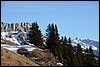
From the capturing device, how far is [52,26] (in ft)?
238

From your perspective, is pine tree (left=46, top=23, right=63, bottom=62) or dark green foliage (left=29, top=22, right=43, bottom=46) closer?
pine tree (left=46, top=23, right=63, bottom=62)

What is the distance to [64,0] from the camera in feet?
42.7

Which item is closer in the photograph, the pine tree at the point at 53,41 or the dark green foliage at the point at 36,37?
the pine tree at the point at 53,41

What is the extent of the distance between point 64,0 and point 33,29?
58432mm

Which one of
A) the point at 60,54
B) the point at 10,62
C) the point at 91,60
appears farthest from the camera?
the point at 91,60

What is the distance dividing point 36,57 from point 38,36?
1961 centimetres

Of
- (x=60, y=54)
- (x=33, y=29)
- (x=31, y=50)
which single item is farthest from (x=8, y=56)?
(x=33, y=29)

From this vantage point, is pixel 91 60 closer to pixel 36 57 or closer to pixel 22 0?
pixel 36 57

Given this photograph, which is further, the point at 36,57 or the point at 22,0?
the point at 36,57

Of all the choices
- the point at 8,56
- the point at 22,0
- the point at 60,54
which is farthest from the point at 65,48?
the point at 22,0

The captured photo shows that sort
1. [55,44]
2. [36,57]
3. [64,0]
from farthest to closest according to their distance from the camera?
[55,44]
[36,57]
[64,0]

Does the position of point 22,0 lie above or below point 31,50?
above

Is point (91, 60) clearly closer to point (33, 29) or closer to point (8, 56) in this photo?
point (33, 29)

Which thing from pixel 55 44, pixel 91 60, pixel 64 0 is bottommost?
pixel 91 60
